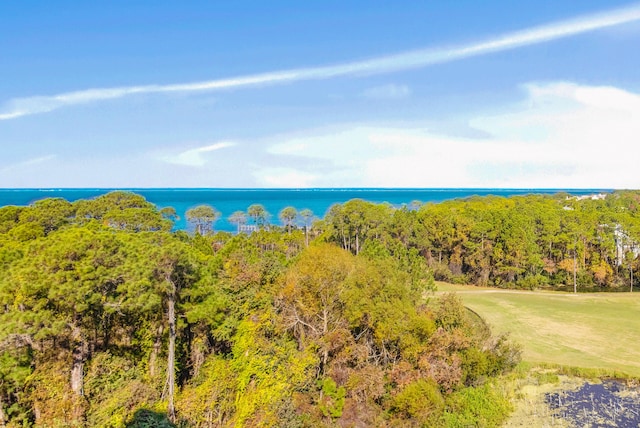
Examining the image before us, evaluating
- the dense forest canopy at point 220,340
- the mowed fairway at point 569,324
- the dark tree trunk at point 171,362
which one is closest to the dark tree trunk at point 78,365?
the dense forest canopy at point 220,340

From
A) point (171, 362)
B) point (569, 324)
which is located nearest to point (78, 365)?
point (171, 362)

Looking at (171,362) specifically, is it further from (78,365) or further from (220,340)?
(220,340)

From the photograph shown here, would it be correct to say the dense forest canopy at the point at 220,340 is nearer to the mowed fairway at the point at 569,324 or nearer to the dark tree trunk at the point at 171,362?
the dark tree trunk at the point at 171,362

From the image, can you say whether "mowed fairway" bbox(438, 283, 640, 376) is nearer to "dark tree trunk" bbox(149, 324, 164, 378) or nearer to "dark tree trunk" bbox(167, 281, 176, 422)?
"dark tree trunk" bbox(167, 281, 176, 422)

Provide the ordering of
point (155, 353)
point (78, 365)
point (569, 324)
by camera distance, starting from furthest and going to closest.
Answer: point (569, 324), point (155, 353), point (78, 365)

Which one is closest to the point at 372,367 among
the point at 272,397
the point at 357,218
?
the point at 272,397

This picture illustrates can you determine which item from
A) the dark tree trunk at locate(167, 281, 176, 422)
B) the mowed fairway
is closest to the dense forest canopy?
the dark tree trunk at locate(167, 281, 176, 422)
